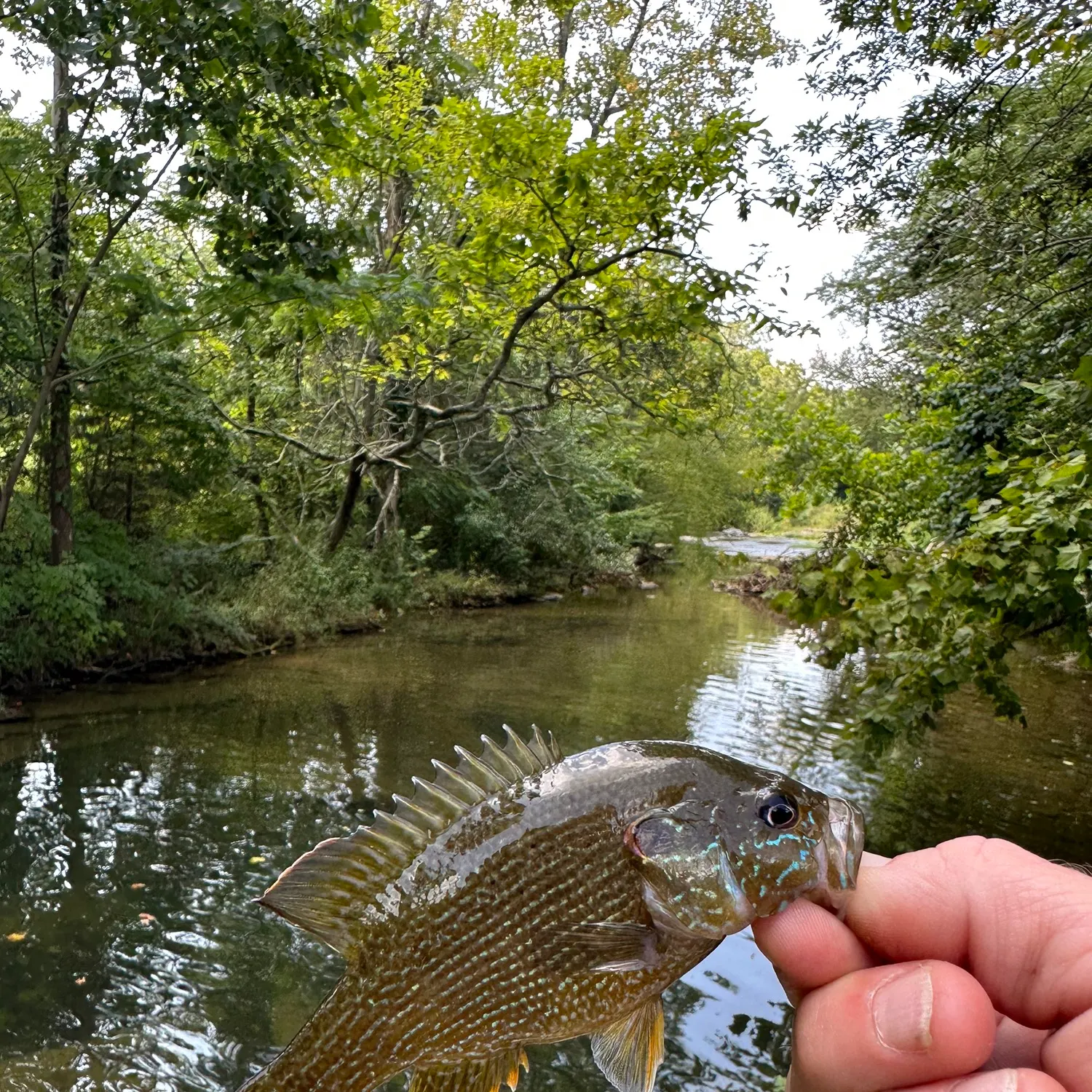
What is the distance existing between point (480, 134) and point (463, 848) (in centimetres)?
1336

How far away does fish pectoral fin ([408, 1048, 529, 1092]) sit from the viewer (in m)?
1.33

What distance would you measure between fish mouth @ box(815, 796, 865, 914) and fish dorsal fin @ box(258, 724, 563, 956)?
0.45 metres

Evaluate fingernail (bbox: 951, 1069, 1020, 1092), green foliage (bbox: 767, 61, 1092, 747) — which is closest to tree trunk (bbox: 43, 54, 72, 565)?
green foliage (bbox: 767, 61, 1092, 747)

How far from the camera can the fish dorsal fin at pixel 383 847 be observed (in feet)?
4.41

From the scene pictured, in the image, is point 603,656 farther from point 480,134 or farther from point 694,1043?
point 694,1043

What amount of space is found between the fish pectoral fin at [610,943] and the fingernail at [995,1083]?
47 centimetres

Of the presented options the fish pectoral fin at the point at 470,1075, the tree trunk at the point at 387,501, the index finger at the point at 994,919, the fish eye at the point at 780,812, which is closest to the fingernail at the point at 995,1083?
the index finger at the point at 994,919

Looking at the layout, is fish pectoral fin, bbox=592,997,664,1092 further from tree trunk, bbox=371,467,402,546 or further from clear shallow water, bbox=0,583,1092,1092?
tree trunk, bbox=371,467,402,546

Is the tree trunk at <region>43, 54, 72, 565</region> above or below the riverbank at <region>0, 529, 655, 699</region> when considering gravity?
above

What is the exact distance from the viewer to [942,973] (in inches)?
49.3

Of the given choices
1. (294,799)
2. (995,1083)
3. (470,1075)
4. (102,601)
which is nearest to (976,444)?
(294,799)

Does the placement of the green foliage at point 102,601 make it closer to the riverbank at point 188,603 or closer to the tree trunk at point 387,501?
the riverbank at point 188,603

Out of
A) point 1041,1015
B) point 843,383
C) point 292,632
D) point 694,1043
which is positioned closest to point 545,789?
point 1041,1015

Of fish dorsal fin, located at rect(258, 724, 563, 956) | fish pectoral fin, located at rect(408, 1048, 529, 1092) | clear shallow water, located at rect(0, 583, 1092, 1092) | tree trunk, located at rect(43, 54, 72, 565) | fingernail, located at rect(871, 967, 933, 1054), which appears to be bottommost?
clear shallow water, located at rect(0, 583, 1092, 1092)
